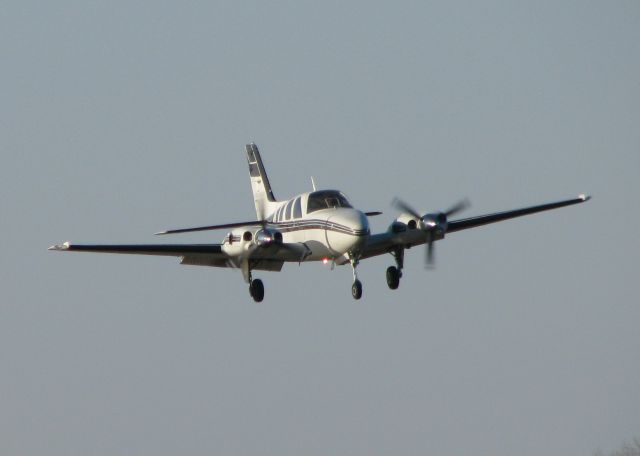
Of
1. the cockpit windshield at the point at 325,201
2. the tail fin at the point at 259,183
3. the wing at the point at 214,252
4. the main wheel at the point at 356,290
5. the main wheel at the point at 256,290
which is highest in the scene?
the tail fin at the point at 259,183

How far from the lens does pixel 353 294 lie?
Answer: 40438mm

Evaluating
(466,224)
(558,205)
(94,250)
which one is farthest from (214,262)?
(558,205)

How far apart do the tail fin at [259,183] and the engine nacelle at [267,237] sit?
736 cm

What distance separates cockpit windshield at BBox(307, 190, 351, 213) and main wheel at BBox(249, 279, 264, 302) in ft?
9.18

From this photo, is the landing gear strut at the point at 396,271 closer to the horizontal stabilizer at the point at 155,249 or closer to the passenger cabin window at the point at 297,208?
the passenger cabin window at the point at 297,208

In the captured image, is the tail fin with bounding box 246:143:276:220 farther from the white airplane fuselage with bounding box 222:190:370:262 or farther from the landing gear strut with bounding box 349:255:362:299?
the landing gear strut with bounding box 349:255:362:299

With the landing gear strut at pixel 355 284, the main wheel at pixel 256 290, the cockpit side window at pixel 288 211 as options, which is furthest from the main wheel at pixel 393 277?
the main wheel at pixel 256 290

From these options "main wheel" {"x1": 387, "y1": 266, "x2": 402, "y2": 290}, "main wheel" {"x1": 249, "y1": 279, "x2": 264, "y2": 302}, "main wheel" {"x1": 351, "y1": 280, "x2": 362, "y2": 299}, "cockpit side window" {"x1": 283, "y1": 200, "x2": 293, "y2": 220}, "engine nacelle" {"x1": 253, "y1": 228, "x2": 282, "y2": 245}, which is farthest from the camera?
"cockpit side window" {"x1": 283, "y1": 200, "x2": 293, "y2": 220}

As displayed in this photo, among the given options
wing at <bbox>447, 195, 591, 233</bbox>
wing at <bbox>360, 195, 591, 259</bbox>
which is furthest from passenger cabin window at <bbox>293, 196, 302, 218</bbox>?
wing at <bbox>447, 195, 591, 233</bbox>

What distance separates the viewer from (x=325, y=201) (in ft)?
136

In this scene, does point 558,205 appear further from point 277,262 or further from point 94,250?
point 94,250

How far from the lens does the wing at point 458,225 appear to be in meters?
41.8

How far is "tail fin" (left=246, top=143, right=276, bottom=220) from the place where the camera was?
1953 inches

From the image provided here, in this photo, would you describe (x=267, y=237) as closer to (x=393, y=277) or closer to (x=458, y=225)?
(x=393, y=277)
